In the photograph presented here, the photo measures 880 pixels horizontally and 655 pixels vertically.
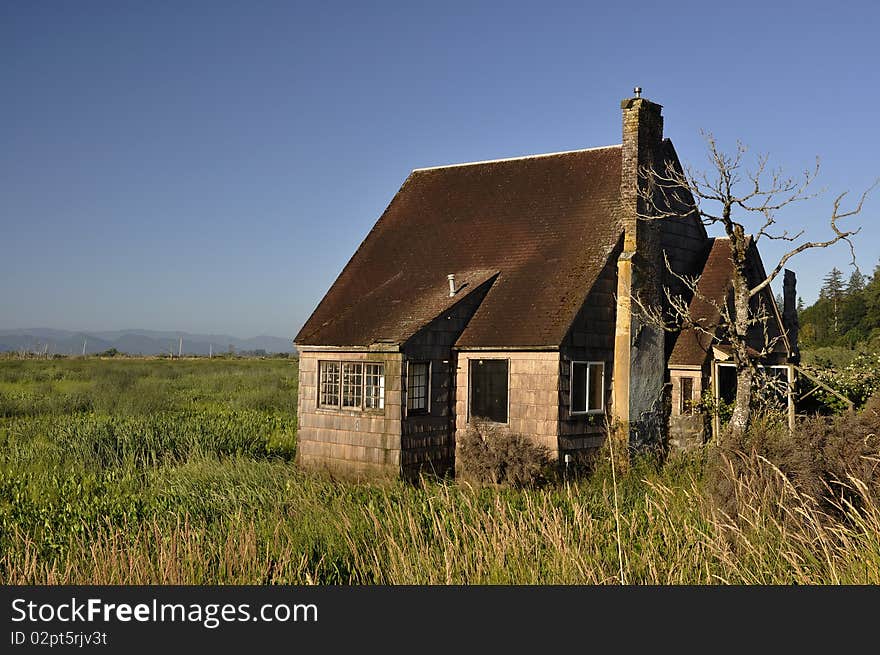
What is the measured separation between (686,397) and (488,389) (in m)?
4.76

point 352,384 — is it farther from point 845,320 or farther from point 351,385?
point 845,320

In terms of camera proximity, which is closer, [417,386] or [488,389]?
[417,386]

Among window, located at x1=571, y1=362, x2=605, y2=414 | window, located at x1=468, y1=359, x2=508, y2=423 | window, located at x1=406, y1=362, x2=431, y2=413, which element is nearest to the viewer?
window, located at x1=406, y1=362, x2=431, y2=413

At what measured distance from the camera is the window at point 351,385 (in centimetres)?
1797

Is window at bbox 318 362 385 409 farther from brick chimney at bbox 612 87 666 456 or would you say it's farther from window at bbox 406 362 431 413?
brick chimney at bbox 612 87 666 456

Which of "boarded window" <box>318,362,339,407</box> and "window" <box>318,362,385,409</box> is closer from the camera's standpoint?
"window" <box>318,362,385,409</box>

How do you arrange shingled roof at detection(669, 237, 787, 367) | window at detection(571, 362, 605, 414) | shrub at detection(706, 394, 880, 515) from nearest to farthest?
shrub at detection(706, 394, 880, 515) < window at detection(571, 362, 605, 414) < shingled roof at detection(669, 237, 787, 367)

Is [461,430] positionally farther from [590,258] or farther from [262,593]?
[262,593]

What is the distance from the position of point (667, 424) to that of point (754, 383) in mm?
2109

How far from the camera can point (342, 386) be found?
18453 mm

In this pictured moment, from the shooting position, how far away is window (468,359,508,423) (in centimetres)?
1850

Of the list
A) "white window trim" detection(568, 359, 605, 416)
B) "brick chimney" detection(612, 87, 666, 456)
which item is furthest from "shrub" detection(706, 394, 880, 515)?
"brick chimney" detection(612, 87, 666, 456)

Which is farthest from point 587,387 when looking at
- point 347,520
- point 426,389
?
point 347,520

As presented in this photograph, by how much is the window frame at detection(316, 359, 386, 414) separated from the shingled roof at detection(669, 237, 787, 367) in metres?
6.35
